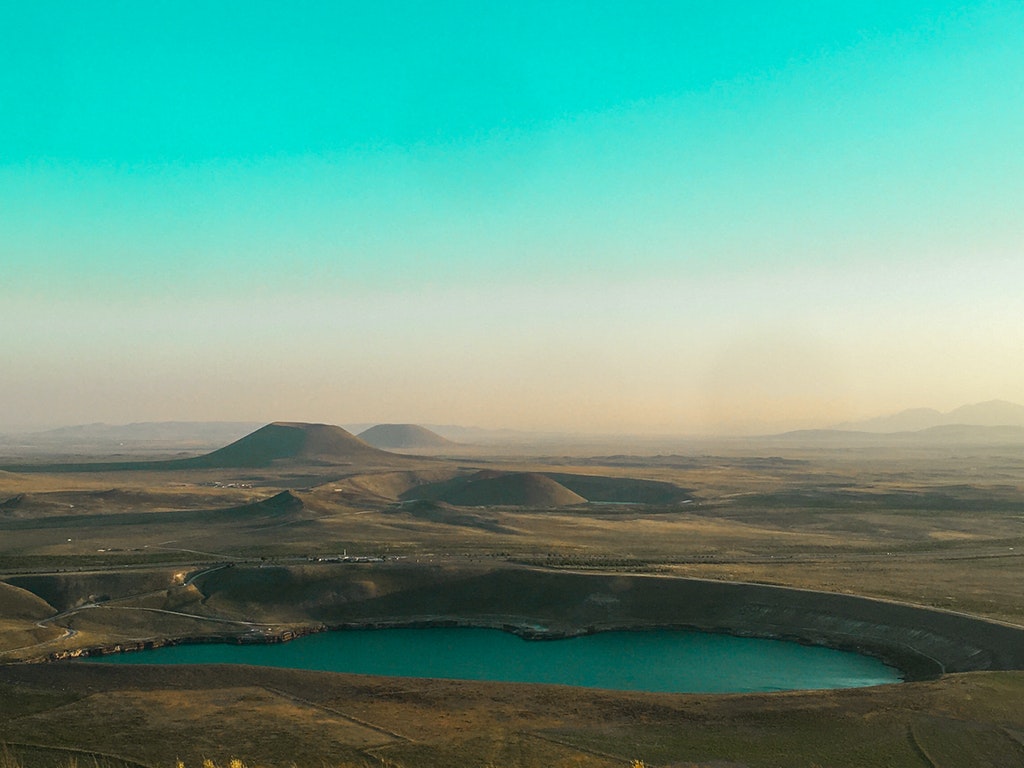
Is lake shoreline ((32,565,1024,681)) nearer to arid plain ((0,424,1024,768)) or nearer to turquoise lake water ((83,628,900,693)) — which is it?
arid plain ((0,424,1024,768))

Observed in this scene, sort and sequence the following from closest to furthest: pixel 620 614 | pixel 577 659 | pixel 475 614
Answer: pixel 577 659
pixel 620 614
pixel 475 614

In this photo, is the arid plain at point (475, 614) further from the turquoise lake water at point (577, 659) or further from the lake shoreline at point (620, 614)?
the turquoise lake water at point (577, 659)

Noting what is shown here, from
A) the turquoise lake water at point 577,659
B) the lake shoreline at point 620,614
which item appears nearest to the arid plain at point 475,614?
the lake shoreline at point 620,614

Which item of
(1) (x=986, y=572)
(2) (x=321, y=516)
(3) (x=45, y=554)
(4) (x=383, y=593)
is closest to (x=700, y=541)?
(1) (x=986, y=572)

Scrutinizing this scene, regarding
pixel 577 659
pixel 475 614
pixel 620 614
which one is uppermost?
pixel 620 614

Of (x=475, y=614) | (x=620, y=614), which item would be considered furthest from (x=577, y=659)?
(x=475, y=614)

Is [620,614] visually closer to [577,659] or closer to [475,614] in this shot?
[577,659]

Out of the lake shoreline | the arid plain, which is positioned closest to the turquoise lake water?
the lake shoreline

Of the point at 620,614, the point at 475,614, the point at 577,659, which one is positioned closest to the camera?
the point at 577,659
